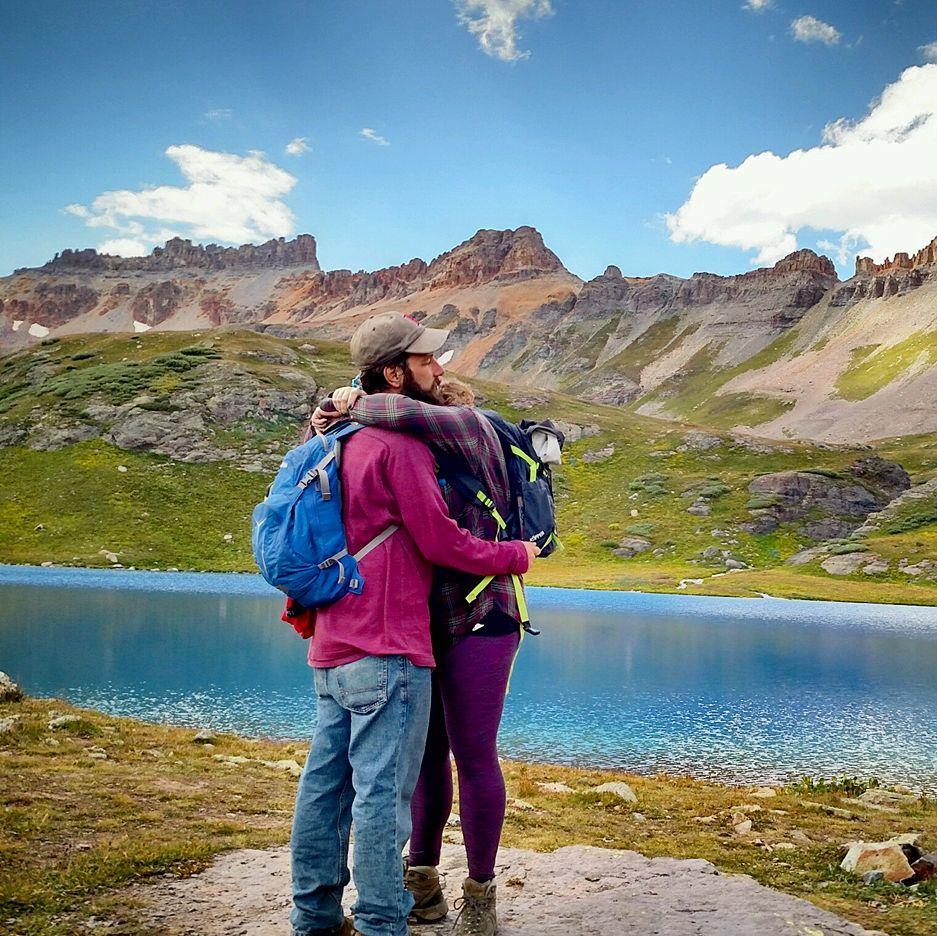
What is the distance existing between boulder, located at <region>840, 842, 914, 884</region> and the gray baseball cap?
20.3 feet

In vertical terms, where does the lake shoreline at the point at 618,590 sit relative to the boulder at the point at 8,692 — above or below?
below

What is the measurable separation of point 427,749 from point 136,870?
270cm

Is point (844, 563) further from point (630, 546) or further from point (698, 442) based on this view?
point (698, 442)

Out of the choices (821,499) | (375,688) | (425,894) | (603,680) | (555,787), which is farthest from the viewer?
(821,499)

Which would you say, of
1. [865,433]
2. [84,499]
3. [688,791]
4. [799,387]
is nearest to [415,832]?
[688,791]

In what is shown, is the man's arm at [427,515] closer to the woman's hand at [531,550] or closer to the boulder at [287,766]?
the woman's hand at [531,550]

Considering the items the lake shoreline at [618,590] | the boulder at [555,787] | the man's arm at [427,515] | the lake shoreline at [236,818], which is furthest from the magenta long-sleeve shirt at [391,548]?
the lake shoreline at [618,590]

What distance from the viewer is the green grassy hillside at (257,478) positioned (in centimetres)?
7694

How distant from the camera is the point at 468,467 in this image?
5211 mm

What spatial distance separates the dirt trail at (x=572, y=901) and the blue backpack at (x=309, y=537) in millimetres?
2432

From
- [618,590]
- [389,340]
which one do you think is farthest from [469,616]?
[618,590]

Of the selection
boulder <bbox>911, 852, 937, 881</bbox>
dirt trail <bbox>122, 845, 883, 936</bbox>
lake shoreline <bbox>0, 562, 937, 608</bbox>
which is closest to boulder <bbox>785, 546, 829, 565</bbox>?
lake shoreline <bbox>0, 562, 937, 608</bbox>

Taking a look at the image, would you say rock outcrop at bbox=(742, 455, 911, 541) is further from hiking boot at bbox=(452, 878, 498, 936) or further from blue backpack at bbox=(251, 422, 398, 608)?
blue backpack at bbox=(251, 422, 398, 608)

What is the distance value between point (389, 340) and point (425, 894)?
393 centimetres
